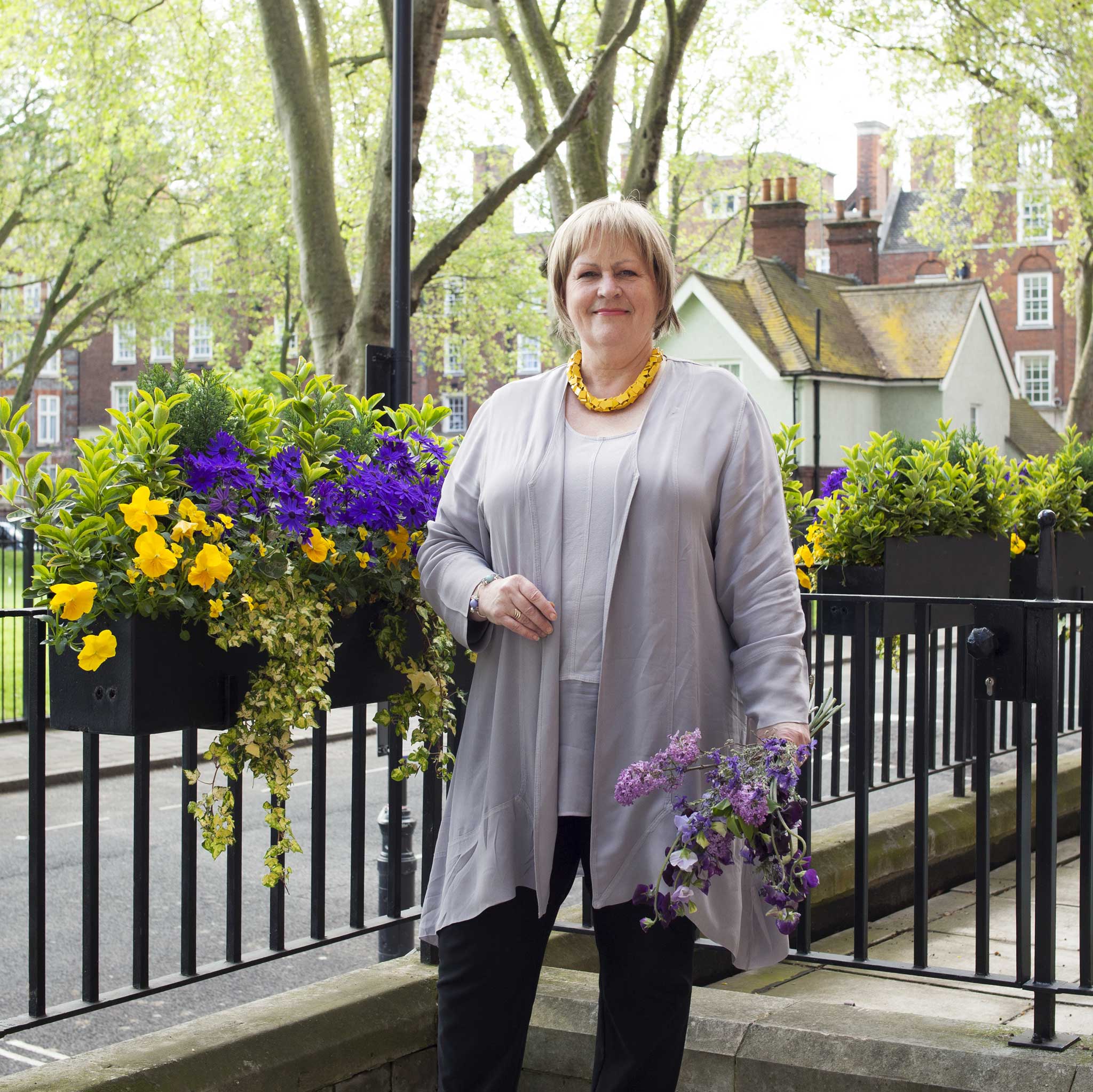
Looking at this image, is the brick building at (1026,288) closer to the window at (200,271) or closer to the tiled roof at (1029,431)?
the tiled roof at (1029,431)

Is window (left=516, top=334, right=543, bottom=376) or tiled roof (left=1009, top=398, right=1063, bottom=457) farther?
Answer: window (left=516, top=334, right=543, bottom=376)

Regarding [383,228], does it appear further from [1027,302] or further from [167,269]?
[1027,302]

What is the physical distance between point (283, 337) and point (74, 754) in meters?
27.4

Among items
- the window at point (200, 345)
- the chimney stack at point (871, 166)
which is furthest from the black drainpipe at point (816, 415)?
the chimney stack at point (871, 166)

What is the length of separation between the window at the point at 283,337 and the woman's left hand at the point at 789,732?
3571 centimetres

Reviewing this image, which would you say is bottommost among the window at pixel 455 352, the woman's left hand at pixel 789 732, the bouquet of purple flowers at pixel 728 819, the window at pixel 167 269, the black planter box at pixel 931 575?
the bouquet of purple flowers at pixel 728 819

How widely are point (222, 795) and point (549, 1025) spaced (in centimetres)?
118

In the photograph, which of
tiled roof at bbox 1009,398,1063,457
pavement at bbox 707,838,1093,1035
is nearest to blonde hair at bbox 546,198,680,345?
pavement at bbox 707,838,1093,1035

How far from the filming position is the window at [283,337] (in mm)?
38281

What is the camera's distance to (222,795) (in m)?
2.78

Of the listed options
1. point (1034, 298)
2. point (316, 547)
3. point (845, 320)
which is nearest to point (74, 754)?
point (316, 547)

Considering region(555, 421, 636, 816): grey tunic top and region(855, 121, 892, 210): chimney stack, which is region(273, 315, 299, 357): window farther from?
region(855, 121, 892, 210): chimney stack

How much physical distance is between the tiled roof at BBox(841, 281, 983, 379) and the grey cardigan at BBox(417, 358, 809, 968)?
35.6 m

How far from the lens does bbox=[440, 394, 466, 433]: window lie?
183 feet
